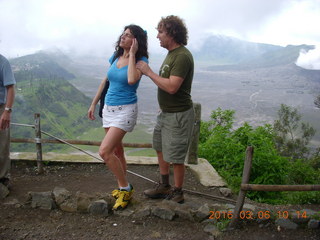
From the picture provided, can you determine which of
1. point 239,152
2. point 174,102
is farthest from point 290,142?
point 174,102

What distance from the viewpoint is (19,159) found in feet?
17.6

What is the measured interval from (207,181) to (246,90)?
406 ft

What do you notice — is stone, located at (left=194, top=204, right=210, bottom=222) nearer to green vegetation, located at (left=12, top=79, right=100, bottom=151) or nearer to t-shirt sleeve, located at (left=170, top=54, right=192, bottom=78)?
t-shirt sleeve, located at (left=170, top=54, right=192, bottom=78)

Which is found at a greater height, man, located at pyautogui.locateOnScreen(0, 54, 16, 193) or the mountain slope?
man, located at pyautogui.locateOnScreen(0, 54, 16, 193)

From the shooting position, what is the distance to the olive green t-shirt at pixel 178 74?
9.97 feet

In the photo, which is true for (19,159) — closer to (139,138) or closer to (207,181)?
(207,181)

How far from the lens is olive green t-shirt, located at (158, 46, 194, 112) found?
9.97 ft

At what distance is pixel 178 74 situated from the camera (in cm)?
302

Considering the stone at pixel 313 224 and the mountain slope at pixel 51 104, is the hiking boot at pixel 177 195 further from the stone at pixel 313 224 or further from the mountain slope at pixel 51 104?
the mountain slope at pixel 51 104

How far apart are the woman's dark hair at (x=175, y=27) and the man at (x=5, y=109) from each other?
190 cm

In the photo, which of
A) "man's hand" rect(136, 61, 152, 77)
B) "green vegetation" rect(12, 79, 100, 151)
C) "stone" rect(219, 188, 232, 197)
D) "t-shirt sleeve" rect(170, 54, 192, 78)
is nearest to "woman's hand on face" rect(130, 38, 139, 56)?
"man's hand" rect(136, 61, 152, 77)

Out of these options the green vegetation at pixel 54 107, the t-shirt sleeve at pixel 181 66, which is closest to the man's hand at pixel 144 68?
the t-shirt sleeve at pixel 181 66

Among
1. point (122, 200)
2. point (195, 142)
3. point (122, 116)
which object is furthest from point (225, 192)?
point (122, 116)

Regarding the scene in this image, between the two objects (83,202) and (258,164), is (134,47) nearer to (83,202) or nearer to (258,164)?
(83,202)
